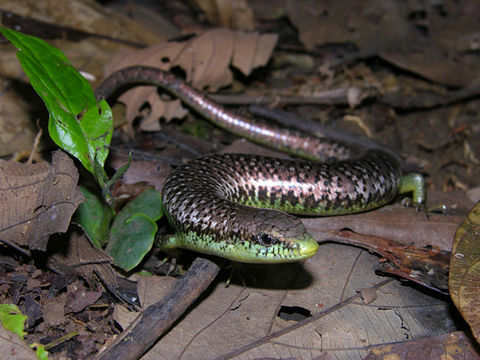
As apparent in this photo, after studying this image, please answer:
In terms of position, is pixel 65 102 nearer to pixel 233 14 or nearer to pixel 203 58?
pixel 203 58

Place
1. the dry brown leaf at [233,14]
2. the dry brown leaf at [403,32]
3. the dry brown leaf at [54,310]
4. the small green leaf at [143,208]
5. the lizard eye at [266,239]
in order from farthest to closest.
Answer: the dry brown leaf at [233,14]
the dry brown leaf at [403,32]
the small green leaf at [143,208]
the lizard eye at [266,239]
the dry brown leaf at [54,310]

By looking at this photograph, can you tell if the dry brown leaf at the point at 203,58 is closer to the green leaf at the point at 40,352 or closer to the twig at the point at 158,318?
the twig at the point at 158,318

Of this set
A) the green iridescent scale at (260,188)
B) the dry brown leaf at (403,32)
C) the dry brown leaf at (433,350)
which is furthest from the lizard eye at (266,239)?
the dry brown leaf at (403,32)

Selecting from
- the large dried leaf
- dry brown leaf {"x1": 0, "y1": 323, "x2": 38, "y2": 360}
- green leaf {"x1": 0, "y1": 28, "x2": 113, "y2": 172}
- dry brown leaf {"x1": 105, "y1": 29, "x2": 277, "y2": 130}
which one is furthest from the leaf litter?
dry brown leaf {"x1": 105, "y1": 29, "x2": 277, "y2": 130}

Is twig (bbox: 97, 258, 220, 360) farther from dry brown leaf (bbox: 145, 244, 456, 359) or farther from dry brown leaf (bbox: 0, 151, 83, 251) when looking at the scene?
dry brown leaf (bbox: 0, 151, 83, 251)

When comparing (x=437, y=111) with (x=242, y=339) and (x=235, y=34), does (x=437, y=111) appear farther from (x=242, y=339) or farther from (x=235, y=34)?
(x=242, y=339)
